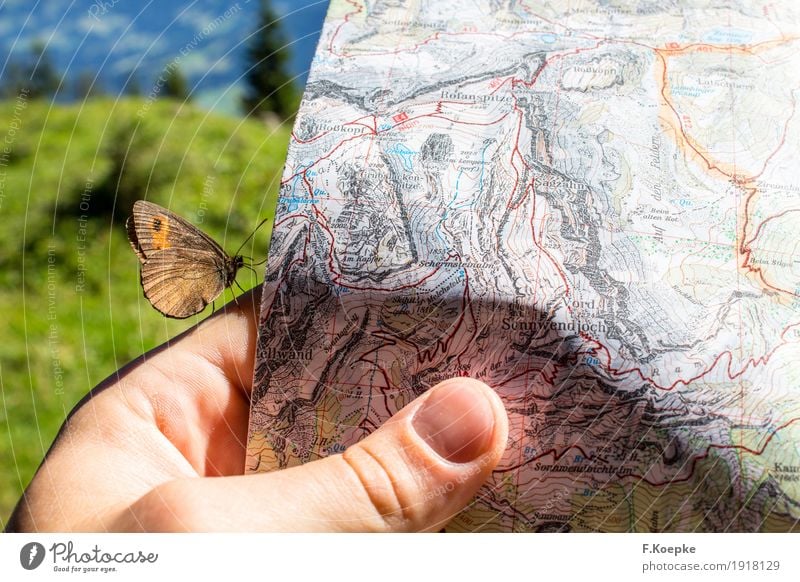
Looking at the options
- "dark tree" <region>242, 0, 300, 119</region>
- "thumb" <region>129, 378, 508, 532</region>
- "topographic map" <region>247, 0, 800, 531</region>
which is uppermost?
"dark tree" <region>242, 0, 300, 119</region>

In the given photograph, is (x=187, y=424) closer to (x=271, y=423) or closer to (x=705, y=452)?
(x=271, y=423)

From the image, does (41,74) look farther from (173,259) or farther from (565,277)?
(565,277)

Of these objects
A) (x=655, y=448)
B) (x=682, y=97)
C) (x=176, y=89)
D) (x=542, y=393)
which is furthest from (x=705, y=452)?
Result: (x=176, y=89)

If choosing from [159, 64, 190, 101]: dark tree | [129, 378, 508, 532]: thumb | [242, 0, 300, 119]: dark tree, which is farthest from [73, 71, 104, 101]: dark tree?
[129, 378, 508, 532]: thumb

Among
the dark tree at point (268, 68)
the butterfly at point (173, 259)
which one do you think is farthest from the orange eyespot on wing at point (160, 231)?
the dark tree at point (268, 68)

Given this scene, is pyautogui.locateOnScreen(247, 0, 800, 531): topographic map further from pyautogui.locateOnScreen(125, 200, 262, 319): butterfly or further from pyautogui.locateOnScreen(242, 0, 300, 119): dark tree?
pyautogui.locateOnScreen(242, 0, 300, 119): dark tree

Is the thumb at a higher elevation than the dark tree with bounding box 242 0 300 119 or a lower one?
lower

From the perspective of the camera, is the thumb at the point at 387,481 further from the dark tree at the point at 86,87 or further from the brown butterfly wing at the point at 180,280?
the dark tree at the point at 86,87

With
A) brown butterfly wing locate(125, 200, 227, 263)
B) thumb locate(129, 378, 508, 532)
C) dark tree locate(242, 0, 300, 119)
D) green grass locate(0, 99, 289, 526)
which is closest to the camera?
thumb locate(129, 378, 508, 532)
